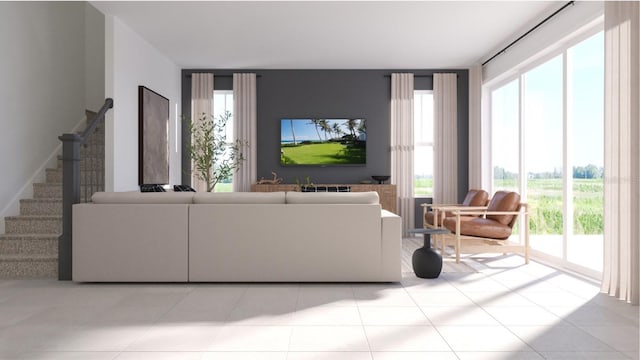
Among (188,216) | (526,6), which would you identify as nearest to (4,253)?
(188,216)

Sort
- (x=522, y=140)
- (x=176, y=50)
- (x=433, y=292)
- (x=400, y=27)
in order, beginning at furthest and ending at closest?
(x=176, y=50) < (x=522, y=140) < (x=400, y=27) < (x=433, y=292)

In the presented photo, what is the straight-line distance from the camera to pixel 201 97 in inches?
332

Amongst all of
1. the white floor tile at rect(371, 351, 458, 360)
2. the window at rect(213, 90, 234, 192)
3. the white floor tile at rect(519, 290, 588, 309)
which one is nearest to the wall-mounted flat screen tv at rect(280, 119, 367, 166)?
the window at rect(213, 90, 234, 192)

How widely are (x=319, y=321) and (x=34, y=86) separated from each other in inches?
194

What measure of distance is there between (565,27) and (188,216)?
440 cm

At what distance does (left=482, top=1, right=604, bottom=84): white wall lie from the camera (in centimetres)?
473

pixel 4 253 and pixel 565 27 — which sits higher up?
pixel 565 27

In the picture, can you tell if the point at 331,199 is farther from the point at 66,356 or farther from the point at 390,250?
the point at 66,356

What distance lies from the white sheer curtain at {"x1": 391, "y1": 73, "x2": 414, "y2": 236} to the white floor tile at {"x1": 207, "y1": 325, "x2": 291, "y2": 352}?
5637 millimetres

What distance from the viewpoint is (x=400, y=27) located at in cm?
612

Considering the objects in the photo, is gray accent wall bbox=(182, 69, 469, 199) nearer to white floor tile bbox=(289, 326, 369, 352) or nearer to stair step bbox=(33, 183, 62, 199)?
stair step bbox=(33, 183, 62, 199)

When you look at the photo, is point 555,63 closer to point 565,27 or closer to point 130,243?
point 565,27

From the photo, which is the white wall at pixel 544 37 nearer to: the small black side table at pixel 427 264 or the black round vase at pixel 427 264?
the small black side table at pixel 427 264

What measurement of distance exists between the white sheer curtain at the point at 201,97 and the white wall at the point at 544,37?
4688 millimetres
